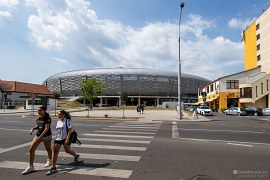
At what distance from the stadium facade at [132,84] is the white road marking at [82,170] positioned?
4206 inches

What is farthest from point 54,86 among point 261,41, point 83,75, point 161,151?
point 161,151

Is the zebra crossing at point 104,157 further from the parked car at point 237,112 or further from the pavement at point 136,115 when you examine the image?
the parked car at point 237,112

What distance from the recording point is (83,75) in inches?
4653

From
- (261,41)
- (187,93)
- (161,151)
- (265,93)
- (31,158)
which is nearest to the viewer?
(31,158)

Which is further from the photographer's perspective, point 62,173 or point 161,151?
point 161,151

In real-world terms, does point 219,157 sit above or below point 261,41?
below

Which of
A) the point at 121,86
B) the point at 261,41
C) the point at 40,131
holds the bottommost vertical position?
the point at 40,131

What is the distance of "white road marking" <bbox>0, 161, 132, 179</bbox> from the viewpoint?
5.64 m

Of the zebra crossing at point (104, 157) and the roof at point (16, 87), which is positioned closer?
the zebra crossing at point (104, 157)

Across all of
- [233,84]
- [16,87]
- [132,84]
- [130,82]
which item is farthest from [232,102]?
[130,82]

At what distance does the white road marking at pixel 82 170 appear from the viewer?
222 inches

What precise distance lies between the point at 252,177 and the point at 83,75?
11664 centimetres

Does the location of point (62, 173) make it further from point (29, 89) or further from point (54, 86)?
point (54, 86)

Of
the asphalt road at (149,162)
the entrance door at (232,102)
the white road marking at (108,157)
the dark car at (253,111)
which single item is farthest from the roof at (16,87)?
the white road marking at (108,157)
